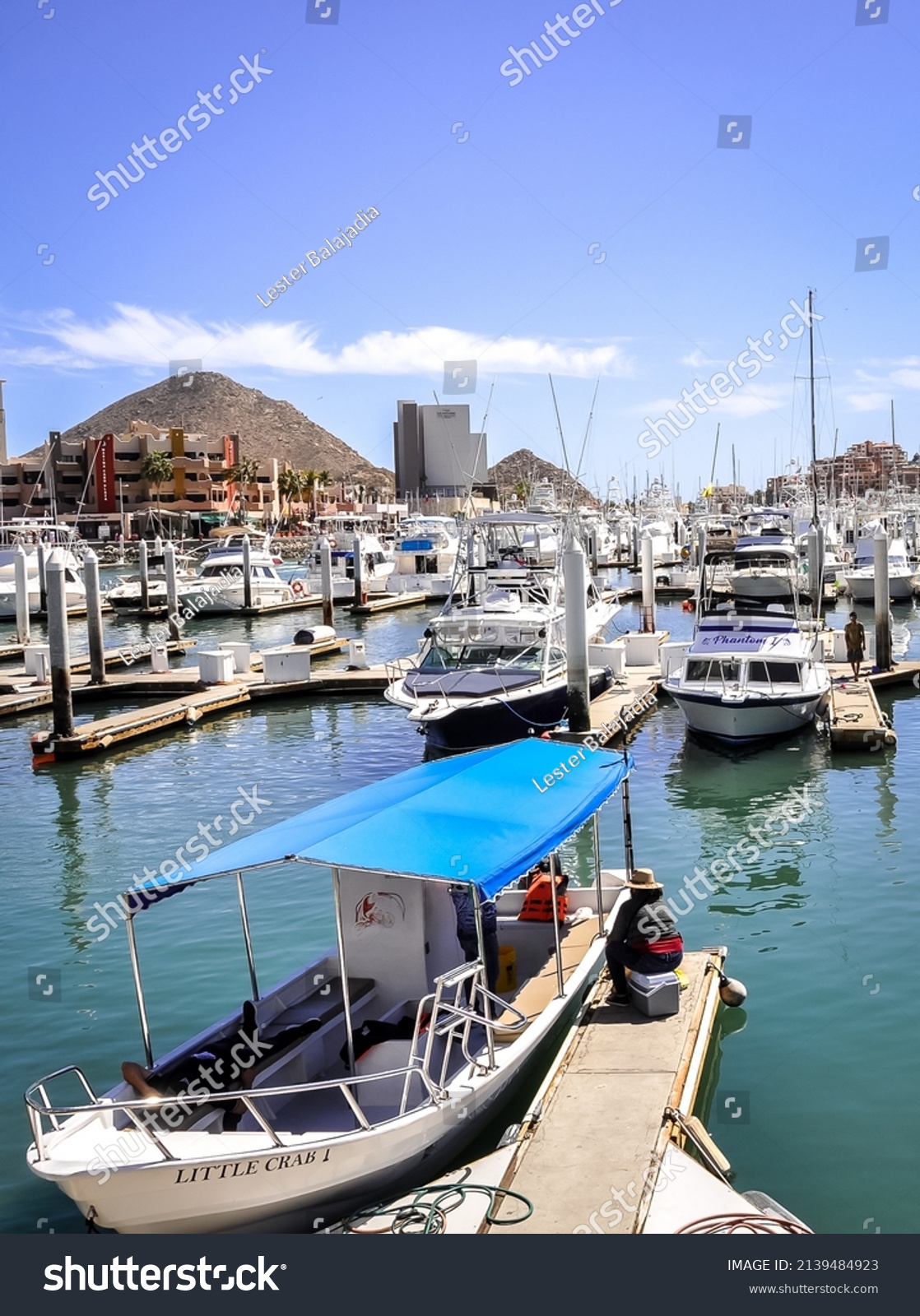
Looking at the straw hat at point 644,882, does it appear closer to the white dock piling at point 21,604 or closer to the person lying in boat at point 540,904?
the person lying in boat at point 540,904

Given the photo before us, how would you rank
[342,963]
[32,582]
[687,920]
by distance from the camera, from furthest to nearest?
[32,582], [687,920], [342,963]

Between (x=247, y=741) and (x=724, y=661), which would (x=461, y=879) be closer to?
(x=724, y=661)

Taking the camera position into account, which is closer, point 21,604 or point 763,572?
point 763,572

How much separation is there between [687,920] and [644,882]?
4572 millimetres

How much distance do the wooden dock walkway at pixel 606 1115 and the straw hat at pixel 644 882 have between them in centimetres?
110

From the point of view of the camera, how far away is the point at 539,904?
496 inches

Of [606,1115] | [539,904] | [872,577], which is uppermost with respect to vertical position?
[872,577]

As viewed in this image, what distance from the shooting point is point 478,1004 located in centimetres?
1074

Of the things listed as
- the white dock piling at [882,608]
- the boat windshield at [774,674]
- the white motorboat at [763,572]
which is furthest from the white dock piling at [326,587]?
the boat windshield at [774,674]

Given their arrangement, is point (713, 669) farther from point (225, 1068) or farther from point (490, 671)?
point (225, 1068)

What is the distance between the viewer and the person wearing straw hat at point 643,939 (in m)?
11.0

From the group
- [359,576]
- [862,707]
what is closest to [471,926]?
[862,707]
